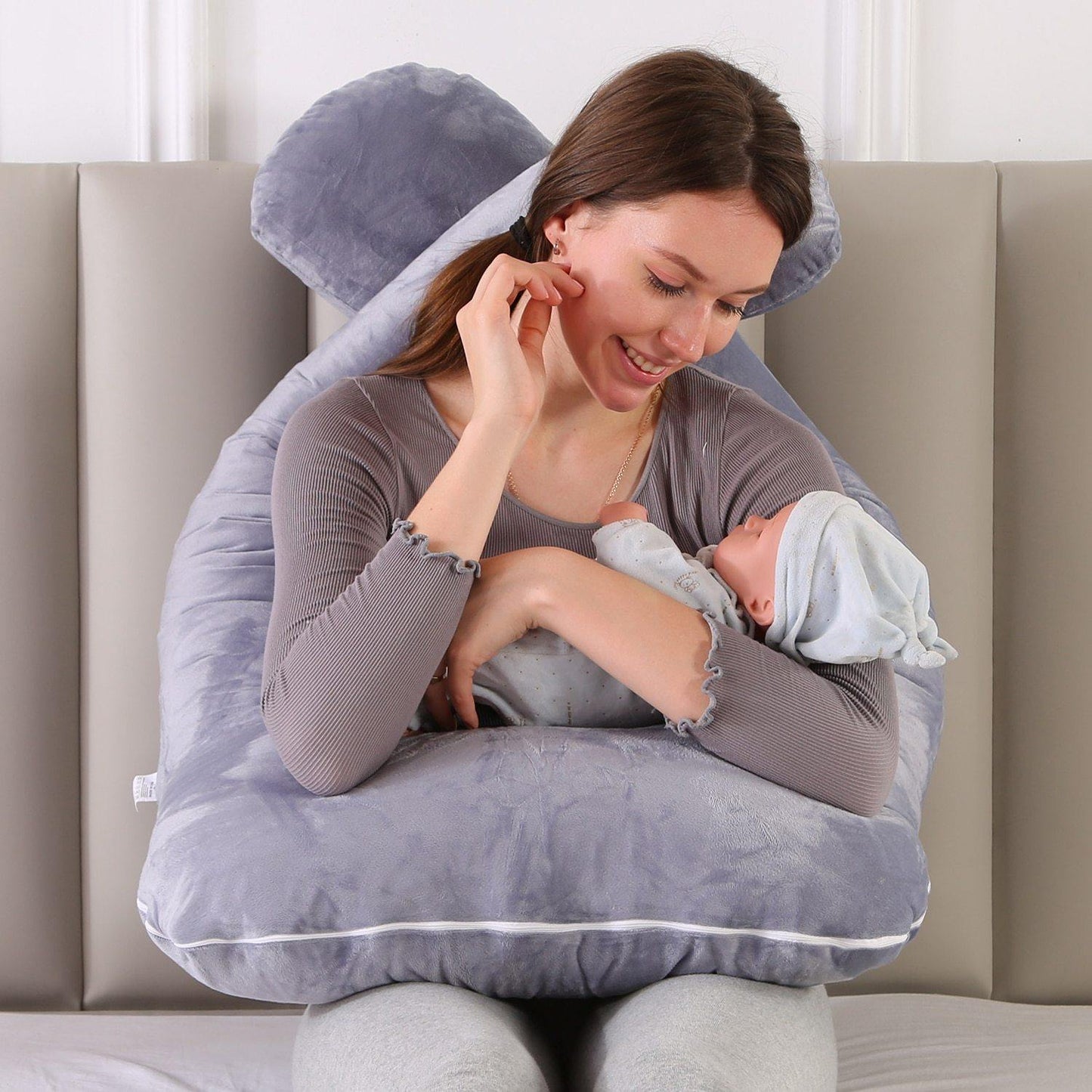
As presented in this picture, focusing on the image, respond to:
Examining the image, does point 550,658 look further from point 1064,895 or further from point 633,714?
point 1064,895

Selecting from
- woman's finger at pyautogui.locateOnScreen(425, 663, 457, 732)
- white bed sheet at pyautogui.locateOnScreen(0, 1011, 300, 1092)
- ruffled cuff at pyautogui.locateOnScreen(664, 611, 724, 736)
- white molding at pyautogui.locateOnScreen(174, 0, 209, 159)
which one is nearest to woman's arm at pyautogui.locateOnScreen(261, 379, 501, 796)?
woman's finger at pyautogui.locateOnScreen(425, 663, 457, 732)

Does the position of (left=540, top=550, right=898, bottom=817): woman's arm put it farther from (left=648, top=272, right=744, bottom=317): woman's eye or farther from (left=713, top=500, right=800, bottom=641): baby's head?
(left=648, top=272, right=744, bottom=317): woman's eye

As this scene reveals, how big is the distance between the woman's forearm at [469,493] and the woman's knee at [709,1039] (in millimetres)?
411

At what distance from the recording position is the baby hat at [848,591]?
3.49 ft

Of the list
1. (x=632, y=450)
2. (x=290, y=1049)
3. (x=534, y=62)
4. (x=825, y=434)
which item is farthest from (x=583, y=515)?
(x=534, y=62)

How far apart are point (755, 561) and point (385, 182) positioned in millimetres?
706

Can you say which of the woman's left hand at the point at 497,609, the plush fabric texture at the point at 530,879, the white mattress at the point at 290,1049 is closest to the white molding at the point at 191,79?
the woman's left hand at the point at 497,609

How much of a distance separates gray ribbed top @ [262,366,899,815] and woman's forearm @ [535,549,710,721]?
0.02 metres

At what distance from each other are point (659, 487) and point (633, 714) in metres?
0.26

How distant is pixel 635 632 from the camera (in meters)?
1.07

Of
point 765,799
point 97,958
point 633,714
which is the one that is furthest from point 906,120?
point 97,958

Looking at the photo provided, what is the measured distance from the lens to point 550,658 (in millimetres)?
1149

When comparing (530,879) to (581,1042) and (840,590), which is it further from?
(840,590)

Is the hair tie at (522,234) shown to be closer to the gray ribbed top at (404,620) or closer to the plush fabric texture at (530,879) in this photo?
the gray ribbed top at (404,620)
